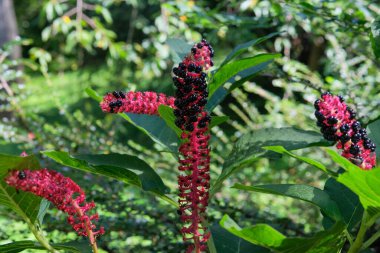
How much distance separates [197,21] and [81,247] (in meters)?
1.57

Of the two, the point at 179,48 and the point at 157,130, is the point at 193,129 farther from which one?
the point at 179,48

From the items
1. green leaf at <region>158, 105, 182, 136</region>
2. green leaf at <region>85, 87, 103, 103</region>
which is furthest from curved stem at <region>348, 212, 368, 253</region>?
green leaf at <region>85, 87, 103, 103</region>

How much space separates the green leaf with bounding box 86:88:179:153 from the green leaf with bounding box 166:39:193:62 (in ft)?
0.59

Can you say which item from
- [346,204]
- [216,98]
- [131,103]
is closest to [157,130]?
[216,98]

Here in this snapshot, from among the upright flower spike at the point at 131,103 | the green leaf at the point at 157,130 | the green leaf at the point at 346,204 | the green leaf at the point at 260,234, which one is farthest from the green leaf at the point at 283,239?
the green leaf at the point at 157,130

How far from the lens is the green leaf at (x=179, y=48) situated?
1553 millimetres

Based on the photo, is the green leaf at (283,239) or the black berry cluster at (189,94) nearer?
the green leaf at (283,239)

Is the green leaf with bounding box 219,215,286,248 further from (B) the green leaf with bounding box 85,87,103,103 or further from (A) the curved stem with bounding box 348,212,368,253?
(B) the green leaf with bounding box 85,87,103,103

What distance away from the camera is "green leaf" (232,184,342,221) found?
1163mm

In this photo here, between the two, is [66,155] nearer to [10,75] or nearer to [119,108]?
[119,108]

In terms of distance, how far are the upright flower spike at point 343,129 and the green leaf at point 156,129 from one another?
444 millimetres

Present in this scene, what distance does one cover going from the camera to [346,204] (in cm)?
136

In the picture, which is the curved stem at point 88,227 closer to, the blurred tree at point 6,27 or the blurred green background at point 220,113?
the blurred green background at point 220,113

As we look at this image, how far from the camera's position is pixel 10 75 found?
12.2 ft
